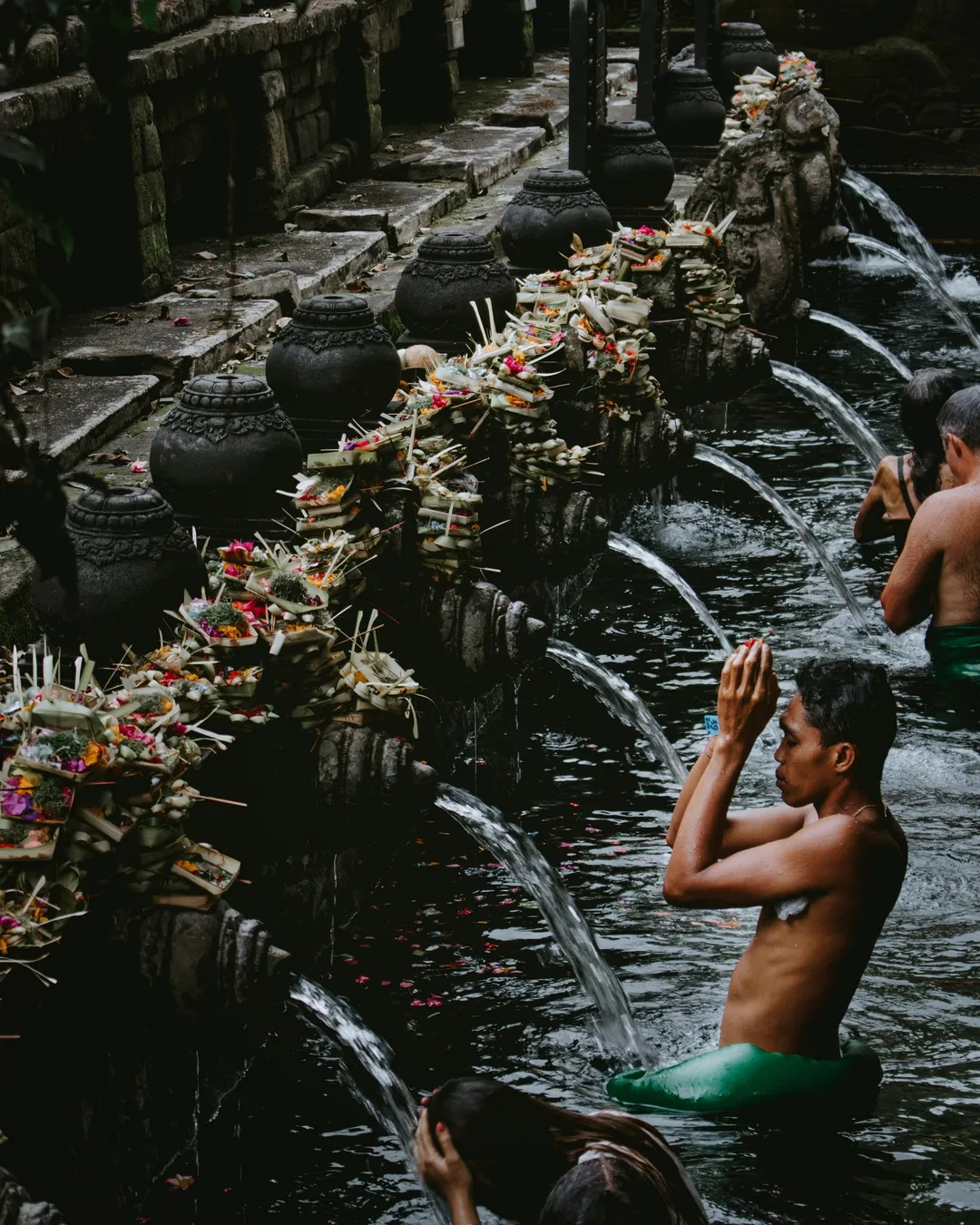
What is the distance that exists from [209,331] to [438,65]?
916 centimetres

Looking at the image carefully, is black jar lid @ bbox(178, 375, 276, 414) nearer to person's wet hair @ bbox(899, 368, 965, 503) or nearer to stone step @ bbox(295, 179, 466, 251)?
person's wet hair @ bbox(899, 368, 965, 503)

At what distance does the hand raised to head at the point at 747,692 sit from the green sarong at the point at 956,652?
2696 millimetres

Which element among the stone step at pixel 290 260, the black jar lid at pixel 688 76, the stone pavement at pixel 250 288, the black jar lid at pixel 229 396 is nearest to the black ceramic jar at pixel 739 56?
the stone pavement at pixel 250 288

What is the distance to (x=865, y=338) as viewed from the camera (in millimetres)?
13562

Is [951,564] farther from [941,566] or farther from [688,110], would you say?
[688,110]

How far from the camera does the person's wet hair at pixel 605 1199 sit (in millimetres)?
2545

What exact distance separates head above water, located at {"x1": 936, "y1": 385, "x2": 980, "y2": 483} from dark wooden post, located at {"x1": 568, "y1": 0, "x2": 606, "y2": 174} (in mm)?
4356

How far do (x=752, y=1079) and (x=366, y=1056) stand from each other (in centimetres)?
106

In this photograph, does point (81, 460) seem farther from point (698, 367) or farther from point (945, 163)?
point (945, 163)

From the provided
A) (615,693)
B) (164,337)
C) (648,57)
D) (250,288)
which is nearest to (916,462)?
(615,693)

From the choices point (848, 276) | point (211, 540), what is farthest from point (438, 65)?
point (211, 540)

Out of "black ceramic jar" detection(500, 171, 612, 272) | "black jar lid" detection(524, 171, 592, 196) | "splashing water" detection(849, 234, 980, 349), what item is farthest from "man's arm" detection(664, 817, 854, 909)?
"splashing water" detection(849, 234, 980, 349)

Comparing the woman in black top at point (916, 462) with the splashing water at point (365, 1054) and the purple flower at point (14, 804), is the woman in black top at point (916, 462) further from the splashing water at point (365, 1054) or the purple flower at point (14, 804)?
the purple flower at point (14, 804)

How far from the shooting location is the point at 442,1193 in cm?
289
